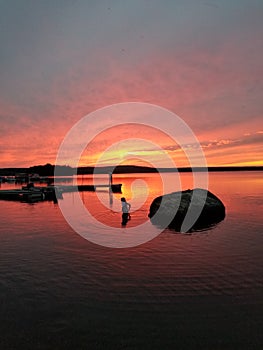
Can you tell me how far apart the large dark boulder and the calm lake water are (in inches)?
182

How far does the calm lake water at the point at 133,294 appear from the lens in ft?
24.2

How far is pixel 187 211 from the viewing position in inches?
937

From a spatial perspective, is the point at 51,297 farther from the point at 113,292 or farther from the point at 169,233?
the point at 169,233

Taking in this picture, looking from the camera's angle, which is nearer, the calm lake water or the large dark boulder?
the calm lake water

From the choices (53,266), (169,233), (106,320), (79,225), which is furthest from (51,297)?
(79,225)

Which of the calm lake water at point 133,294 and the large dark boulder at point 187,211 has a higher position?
the large dark boulder at point 187,211

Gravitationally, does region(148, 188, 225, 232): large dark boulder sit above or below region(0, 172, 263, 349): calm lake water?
above

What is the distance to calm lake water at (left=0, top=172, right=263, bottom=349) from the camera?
24.2 feet

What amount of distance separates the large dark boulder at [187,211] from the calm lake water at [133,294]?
182 inches

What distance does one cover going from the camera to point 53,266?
13.2m

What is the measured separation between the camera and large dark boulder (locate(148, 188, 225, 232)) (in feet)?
75.3

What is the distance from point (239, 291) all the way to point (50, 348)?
6.84 metres

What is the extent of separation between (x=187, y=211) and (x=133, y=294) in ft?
47.9

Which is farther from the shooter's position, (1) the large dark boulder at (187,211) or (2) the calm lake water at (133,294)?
(1) the large dark boulder at (187,211)
